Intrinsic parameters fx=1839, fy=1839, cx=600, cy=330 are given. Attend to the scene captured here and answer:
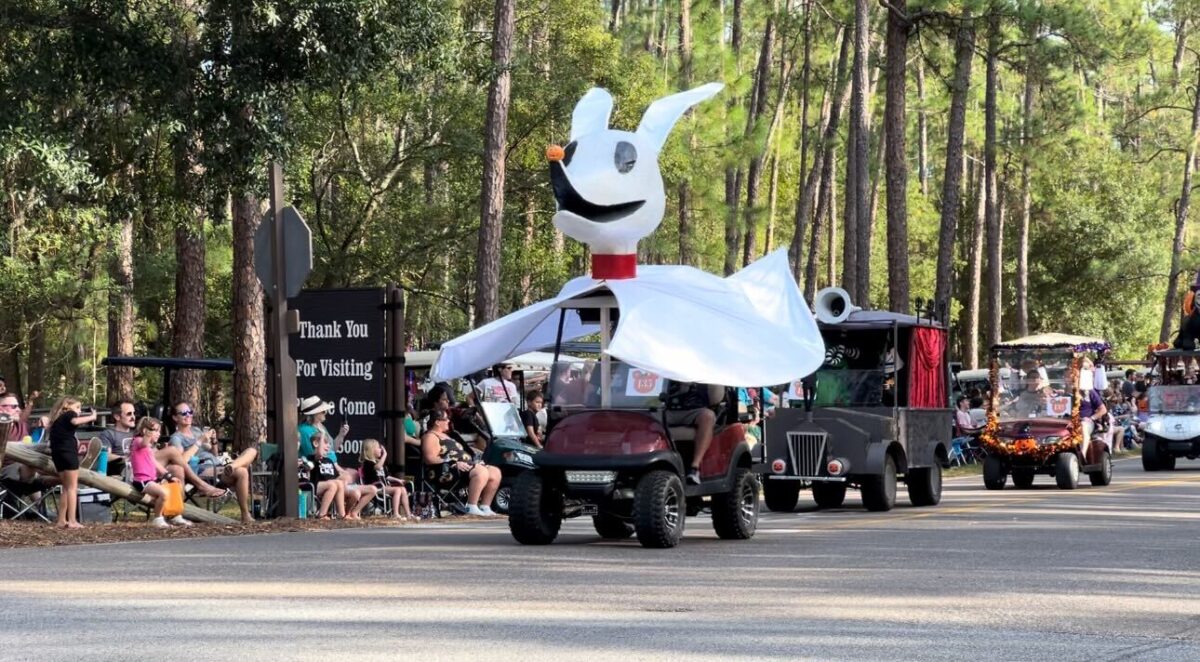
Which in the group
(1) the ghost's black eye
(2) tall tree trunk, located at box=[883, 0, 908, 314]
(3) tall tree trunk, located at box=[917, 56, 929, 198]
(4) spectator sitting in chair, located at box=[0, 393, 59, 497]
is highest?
(3) tall tree trunk, located at box=[917, 56, 929, 198]

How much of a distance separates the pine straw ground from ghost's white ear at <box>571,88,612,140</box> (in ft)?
16.0

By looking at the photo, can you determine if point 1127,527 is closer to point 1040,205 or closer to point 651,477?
point 651,477

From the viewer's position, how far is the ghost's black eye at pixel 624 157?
58.3 ft

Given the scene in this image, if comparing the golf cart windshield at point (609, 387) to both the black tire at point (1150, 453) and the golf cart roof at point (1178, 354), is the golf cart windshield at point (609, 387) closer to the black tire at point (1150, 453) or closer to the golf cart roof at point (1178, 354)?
the black tire at point (1150, 453)

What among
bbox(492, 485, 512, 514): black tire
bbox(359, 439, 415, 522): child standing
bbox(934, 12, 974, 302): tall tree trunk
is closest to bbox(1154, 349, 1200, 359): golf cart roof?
bbox(934, 12, 974, 302): tall tree trunk

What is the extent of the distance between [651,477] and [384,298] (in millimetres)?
5923

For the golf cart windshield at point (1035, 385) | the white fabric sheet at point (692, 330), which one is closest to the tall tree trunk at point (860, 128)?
the golf cart windshield at point (1035, 385)

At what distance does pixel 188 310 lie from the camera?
3331 centimetres

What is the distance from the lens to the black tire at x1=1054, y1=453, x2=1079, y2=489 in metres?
28.0

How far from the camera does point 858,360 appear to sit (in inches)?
965

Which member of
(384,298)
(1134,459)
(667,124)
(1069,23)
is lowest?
(1134,459)

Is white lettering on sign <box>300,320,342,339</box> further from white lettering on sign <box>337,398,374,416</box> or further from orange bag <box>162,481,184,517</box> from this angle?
orange bag <box>162,481,184,517</box>

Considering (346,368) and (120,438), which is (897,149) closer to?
(346,368)

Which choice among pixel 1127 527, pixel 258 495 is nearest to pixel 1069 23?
pixel 1127 527
